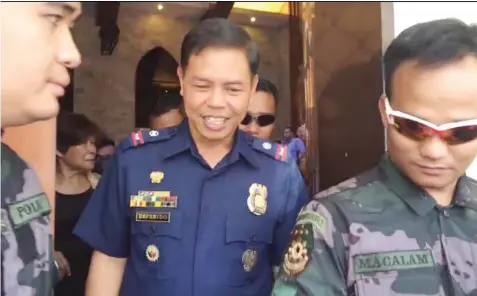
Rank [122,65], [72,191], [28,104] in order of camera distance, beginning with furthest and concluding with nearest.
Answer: [122,65]
[72,191]
[28,104]

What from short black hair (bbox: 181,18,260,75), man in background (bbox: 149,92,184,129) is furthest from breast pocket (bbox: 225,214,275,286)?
man in background (bbox: 149,92,184,129)

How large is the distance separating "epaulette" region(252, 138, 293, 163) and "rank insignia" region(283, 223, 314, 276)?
413mm

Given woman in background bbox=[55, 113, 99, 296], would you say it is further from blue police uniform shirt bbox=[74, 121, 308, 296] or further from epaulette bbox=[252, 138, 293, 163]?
epaulette bbox=[252, 138, 293, 163]

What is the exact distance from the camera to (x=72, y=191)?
2.23 m

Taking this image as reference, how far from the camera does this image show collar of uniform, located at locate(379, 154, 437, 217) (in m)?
1.01

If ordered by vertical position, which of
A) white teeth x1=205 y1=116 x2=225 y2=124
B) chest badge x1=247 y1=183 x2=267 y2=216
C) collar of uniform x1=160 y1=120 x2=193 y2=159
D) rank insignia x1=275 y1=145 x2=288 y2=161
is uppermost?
white teeth x1=205 y1=116 x2=225 y2=124

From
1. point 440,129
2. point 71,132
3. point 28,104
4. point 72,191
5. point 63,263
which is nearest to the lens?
point 28,104

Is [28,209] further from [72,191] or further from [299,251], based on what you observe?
[72,191]

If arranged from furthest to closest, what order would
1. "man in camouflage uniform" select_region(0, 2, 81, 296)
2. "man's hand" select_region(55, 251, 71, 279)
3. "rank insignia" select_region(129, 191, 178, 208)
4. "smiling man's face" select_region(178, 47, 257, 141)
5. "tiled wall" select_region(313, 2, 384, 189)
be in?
"man's hand" select_region(55, 251, 71, 279)
"tiled wall" select_region(313, 2, 384, 189)
"rank insignia" select_region(129, 191, 178, 208)
"smiling man's face" select_region(178, 47, 257, 141)
"man in camouflage uniform" select_region(0, 2, 81, 296)

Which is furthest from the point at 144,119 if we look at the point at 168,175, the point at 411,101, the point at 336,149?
the point at 411,101

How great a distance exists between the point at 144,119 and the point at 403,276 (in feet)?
16.3

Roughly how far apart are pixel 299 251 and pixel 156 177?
485mm

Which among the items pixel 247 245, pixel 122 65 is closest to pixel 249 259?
pixel 247 245

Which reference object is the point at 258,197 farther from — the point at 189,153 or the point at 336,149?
the point at 336,149
